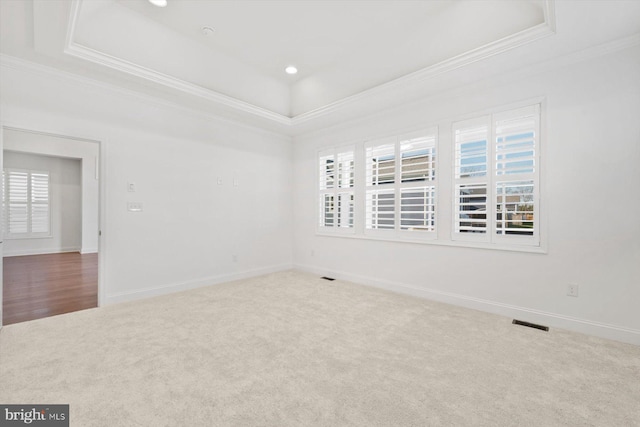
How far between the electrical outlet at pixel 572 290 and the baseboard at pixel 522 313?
0.23 m

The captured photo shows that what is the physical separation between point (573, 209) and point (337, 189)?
3.09 metres

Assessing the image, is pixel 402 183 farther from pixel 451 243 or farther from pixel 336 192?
pixel 336 192

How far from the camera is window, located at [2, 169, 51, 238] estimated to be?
7.05 metres

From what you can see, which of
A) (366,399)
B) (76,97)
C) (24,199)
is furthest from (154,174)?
(24,199)

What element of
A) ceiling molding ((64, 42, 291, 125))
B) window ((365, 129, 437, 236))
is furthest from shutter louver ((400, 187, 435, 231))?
ceiling molding ((64, 42, 291, 125))

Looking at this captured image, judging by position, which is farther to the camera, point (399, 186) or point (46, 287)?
point (46, 287)

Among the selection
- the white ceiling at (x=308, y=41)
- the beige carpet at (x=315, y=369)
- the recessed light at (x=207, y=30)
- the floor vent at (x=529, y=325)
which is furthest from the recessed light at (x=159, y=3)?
the floor vent at (x=529, y=325)

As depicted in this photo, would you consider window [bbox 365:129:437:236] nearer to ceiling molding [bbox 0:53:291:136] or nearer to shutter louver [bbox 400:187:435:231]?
shutter louver [bbox 400:187:435:231]

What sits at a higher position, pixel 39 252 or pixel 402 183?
pixel 402 183

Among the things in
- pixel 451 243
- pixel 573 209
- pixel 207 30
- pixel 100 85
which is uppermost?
pixel 207 30

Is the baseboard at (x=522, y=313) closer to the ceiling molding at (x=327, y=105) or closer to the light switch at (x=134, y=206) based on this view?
the ceiling molding at (x=327, y=105)

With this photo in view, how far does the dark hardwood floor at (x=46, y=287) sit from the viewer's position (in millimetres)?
3369

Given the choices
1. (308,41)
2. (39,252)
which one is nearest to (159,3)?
(308,41)

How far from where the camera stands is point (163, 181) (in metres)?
4.02
